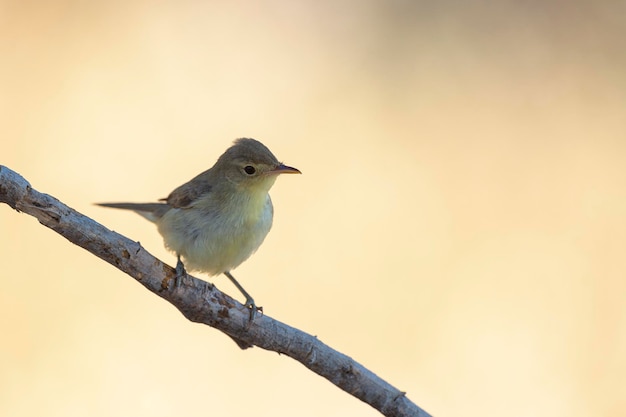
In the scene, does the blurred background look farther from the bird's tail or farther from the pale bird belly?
the pale bird belly

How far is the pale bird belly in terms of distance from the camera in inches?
146

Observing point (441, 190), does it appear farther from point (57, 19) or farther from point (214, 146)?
point (57, 19)

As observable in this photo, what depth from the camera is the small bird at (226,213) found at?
12.2 feet

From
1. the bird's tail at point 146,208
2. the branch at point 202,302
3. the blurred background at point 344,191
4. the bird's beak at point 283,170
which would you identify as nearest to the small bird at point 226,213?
the bird's beak at point 283,170

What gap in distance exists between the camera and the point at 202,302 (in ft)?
9.75

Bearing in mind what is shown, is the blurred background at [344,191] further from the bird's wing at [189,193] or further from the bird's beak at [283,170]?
the bird's beak at [283,170]

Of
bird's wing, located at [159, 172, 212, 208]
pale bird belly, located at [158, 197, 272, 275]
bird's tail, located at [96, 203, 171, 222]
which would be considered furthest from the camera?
bird's tail, located at [96, 203, 171, 222]

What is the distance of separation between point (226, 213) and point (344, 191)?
260cm

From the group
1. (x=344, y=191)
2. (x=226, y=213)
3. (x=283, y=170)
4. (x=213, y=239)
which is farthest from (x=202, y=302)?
(x=344, y=191)

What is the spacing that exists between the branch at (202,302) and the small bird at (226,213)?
57 cm

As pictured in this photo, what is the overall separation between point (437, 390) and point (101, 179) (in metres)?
2.91

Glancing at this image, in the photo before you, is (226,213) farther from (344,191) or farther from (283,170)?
(344,191)

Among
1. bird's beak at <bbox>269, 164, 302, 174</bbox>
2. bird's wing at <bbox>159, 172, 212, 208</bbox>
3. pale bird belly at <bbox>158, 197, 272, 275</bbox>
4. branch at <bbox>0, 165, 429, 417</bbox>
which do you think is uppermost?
bird's beak at <bbox>269, 164, 302, 174</bbox>

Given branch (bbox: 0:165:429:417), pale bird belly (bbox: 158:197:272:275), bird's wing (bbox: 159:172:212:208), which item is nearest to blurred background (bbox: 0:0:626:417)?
bird's wing (bbox: 159:172:212:208)
